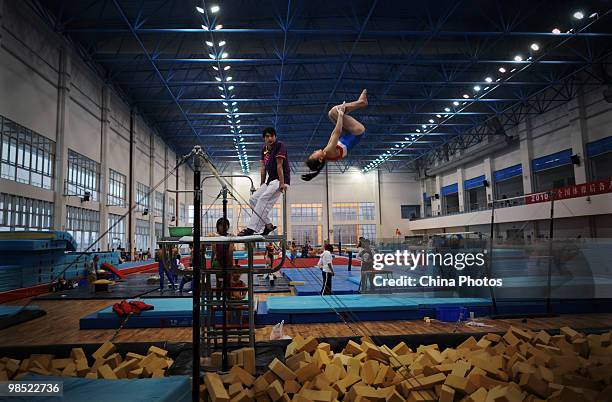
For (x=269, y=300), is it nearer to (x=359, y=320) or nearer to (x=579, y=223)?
(x=359, y=320)

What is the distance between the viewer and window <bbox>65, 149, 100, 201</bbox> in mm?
16391

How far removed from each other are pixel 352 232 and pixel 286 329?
30.6 metres

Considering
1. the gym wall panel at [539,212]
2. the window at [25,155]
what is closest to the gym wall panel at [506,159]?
the gym wall panel at [539,212]

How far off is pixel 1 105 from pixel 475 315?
14284 mm

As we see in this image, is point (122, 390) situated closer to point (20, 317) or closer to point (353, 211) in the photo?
point (20, 317)

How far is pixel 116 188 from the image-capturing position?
2134 centimetres

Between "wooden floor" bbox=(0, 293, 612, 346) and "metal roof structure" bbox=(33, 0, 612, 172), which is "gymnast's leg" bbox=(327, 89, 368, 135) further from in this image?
"metal roof structure" bbox=(33, 0, 612, 172)

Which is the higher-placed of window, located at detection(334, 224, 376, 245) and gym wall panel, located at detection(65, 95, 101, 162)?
gym wall panel, located at detection(65, 95, 101, 162)

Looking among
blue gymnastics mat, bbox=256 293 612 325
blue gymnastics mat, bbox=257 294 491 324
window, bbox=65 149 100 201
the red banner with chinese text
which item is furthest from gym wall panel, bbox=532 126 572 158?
window, bbox=65 149 100 201

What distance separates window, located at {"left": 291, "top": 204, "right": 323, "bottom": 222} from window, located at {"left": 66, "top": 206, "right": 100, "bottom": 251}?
1961 centimetres

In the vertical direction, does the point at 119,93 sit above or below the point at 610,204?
above

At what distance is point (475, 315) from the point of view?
25.0ft

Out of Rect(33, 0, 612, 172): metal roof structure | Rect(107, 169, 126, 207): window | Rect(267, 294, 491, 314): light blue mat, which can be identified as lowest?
Rect(267, 294, 491, 314): light blue mat

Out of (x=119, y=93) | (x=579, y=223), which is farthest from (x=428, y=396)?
(x=119, y=93)
